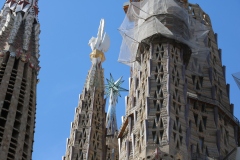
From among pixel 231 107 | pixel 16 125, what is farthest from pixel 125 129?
pixel 16 125

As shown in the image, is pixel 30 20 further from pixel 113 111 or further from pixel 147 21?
pixel 147 21

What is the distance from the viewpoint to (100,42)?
54.4m

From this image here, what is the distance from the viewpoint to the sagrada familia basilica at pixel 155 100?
36.8 meters

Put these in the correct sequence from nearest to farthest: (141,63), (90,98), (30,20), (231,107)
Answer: (141,63)
(231,107)
(90,98)
(30,20)

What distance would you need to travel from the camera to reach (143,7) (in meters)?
43.6

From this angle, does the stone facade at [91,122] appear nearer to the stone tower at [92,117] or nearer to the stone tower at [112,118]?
the stone tower at [92,117]

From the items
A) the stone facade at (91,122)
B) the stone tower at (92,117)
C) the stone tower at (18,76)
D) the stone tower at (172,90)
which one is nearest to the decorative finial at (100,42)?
the stone tower at (92,117)

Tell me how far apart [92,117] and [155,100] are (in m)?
12.6

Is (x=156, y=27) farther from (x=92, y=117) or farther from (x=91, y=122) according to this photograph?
(x=92, y=117)

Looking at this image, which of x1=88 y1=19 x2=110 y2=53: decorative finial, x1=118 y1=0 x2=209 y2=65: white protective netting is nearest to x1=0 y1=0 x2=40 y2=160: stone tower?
x1=88 y1=19 x2=110 y2=53: decorative finial

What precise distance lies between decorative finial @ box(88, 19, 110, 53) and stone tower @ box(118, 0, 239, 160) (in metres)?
9.23

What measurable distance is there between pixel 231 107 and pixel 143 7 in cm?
759

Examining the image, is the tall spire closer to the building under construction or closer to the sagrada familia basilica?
the sagrada familia basilica

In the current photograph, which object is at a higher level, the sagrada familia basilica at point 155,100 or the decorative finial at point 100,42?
the decorative finial at point 100,42
